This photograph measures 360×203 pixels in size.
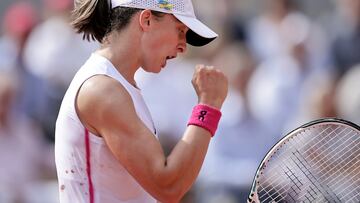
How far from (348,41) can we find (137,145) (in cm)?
473

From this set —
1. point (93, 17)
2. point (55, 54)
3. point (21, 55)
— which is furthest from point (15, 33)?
point (93, 17)

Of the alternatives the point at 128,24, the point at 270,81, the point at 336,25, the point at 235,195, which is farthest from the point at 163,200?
the point at 336,25

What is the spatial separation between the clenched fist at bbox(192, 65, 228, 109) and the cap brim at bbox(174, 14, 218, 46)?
0.15 meters

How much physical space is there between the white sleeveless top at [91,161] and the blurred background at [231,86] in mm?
3725

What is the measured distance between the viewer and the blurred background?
822 centimetres

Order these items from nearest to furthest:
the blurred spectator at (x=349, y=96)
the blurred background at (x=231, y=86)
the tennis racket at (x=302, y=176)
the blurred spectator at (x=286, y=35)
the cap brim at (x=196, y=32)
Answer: the cap brim at (x=196, y=32) → the tennis racket at (x=302, y=176) → the blurred spectator at (x=349, y=96) → the blurred background at (x=231, y=86) → the blurred spectator at (x=286, y=35)

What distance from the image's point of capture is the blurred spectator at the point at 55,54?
9016 mm

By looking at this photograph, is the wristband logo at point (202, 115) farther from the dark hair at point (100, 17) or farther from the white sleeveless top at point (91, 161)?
the dark hair at point (100, 17)

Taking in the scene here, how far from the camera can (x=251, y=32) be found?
934 centimetres

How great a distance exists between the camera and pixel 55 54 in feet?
30.3

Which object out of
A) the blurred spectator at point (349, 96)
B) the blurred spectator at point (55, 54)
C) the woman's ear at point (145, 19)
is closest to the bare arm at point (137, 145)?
the woman's ear at point (145, 19)

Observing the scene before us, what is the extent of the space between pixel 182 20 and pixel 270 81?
451 centimetres

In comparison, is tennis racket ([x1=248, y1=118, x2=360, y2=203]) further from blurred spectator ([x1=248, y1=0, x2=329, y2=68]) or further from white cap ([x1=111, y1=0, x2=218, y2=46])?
blurred spectator ([x1=248, y1=0, x2=329, y2=68])

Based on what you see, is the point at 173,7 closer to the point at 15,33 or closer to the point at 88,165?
the point at 88,165
